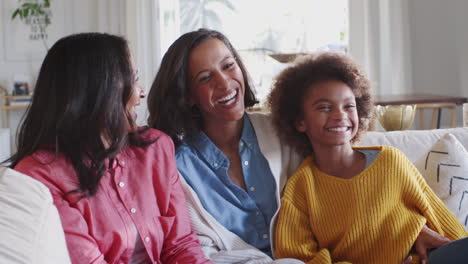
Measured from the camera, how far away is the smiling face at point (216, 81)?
1.66 meters

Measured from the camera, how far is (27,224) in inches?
34.0

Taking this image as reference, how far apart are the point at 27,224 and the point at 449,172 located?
4.43 ft

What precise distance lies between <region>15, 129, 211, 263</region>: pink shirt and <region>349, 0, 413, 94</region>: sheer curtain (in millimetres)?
3380

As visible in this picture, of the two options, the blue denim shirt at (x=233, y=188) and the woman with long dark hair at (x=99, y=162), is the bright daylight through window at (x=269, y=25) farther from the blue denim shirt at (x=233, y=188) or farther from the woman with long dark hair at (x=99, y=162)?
the woman with long dark hair at (x=99, y=162)

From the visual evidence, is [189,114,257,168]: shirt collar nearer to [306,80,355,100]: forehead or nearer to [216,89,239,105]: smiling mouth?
[216,89,239,105]: smiling mouth

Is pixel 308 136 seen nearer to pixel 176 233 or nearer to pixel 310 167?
pixel 310 167

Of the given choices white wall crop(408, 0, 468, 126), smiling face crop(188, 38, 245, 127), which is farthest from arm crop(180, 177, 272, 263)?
white wall crop(408, 0, 468, 126)

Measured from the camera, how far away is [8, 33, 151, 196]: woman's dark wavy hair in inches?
50.8

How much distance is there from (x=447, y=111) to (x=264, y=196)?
312cm

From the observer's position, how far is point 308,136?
5.77 feet

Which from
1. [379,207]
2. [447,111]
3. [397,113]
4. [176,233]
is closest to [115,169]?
[176,233]

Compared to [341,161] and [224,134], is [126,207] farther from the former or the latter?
[341,161]

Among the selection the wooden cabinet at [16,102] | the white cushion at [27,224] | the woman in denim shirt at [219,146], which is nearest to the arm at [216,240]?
the woman in denim shirt at [219,146]

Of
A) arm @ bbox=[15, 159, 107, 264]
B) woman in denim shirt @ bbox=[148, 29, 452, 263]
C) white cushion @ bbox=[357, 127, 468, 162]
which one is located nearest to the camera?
arm @ bbox=[15, 159, 107, 264]
